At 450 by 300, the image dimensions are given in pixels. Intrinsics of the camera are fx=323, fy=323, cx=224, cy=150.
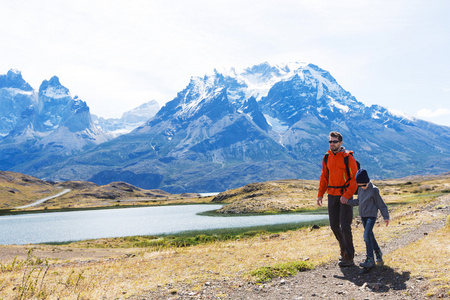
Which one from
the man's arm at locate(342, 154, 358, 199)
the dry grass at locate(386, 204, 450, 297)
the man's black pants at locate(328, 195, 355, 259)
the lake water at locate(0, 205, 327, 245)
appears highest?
the man's arm at locate(342, 154, 358, 199)

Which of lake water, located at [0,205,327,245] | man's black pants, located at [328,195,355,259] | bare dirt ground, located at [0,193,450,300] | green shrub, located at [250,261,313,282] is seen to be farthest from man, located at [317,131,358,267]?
lake water, located at [0,205,327,245]

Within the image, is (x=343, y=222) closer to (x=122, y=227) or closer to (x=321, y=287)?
(x=321, y=287)

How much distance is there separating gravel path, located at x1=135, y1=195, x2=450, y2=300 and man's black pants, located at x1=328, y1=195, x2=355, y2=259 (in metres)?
0.88

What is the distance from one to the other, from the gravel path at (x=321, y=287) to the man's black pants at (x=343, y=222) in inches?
34.5

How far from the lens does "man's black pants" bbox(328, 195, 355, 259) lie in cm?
1441

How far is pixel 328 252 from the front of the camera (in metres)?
18.5

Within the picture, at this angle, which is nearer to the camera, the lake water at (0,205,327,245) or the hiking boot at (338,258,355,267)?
the hiking boot at (338,258,355,267)

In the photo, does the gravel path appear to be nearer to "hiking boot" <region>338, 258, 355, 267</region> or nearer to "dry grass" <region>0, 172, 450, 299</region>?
"hiking boot" <region>338, 258, 355, 267</region>

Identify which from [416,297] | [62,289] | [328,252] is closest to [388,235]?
[328,252]

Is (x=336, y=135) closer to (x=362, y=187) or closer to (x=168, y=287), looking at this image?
(x=362, y=187)

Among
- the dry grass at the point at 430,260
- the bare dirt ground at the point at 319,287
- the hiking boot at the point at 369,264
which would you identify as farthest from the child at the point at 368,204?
the dry grass at the point at 430,260

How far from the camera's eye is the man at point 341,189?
1429cm

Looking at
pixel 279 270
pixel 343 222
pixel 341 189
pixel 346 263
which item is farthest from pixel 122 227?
pixel 341 189

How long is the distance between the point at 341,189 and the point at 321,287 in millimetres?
4395
